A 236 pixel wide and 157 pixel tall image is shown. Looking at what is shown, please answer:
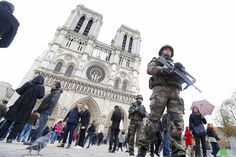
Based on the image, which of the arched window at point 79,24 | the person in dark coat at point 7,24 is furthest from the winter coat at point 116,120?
the arched window at point 79,24

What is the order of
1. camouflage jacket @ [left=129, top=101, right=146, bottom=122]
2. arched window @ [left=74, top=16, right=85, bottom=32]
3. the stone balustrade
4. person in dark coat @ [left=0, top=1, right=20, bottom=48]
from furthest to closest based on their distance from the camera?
arched window @ [left=74, top=16, right=85, bottom=32] < the stone balustrade < camouflage jacket @ [left=129, top=101, right=146, bottom=122] < person in dark coat @ [left=0, top=1, right=20, bottom=48]

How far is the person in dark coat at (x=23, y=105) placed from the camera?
3619 mm

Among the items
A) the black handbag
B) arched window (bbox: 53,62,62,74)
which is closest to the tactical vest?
the black handbag

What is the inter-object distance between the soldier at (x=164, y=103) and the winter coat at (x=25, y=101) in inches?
111

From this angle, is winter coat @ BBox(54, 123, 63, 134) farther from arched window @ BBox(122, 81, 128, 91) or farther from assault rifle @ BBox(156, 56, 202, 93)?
arched window @ BBox(122, 81, 128, 91)

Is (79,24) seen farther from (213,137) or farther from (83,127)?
(213,137)

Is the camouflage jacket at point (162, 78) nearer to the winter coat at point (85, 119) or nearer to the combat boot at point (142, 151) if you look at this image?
the combat boot at point (142, 151)

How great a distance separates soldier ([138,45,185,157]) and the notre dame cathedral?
17493mm

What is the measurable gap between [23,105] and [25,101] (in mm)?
103

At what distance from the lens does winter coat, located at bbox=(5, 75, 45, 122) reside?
3.62 m

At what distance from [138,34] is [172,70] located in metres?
31.1

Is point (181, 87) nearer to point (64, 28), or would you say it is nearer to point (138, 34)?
point (64, 28)

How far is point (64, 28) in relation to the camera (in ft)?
82.1

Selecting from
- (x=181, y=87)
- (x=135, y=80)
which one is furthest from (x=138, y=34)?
(x=181, y=87)
